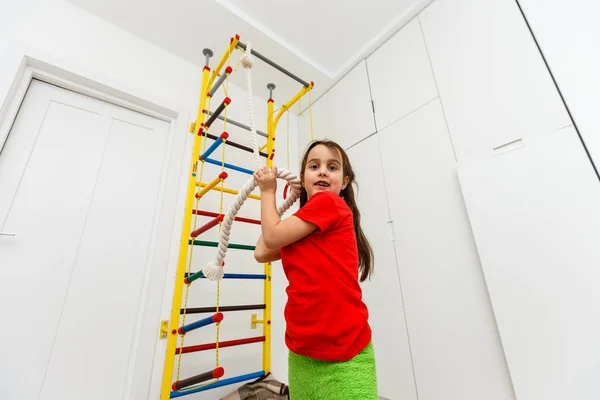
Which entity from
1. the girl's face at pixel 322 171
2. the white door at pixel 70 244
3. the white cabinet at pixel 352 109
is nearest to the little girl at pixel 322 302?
the girl's face at pixel 322 171

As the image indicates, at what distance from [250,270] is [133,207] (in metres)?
0.82

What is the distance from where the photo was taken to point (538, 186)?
44.6 inches

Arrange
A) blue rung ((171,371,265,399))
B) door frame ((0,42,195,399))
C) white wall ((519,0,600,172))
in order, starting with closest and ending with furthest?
white wall ((519,0,600,172)), blue rung ((171,371,265,399)), door frame ((0,42,195,399))

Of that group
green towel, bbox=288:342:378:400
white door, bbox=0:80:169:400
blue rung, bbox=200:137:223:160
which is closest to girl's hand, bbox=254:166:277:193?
green towel, bbox=288:342:378:400

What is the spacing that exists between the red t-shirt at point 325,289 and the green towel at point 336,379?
2 centimetres

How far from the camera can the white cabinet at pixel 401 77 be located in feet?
5.39

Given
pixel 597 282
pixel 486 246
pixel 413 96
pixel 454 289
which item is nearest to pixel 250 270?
pixel 454 289

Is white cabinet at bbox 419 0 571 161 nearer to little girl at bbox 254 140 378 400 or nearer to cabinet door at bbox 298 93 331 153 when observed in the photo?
cabinet door at bbox 298 93 331 153

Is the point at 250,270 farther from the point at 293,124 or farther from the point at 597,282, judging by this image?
the point at 597,282

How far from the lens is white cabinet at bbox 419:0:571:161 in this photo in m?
1.20

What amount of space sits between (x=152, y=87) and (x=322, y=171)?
152 cm

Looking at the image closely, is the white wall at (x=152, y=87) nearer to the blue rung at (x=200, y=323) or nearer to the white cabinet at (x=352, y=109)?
the blue rung at (x=200, y=323)

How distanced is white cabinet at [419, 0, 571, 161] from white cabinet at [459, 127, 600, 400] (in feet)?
0.34

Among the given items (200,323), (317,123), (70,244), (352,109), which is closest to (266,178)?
(200,323)
